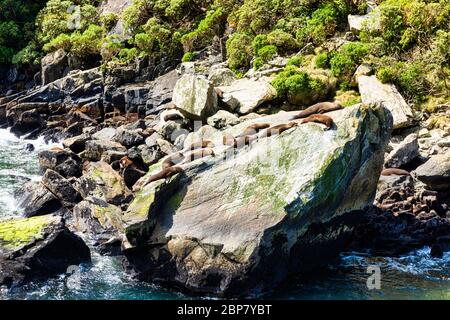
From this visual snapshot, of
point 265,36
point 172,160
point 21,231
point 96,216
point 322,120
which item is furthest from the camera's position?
point 265,36

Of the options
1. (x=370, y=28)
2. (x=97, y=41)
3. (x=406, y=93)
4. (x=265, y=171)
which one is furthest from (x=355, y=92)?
(x=97, y=41)

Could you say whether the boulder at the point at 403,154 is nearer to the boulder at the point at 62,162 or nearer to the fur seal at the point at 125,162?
the fur seal at the point at 125,162

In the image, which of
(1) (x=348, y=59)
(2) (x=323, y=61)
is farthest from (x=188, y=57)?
(1) (x=348, y=59)

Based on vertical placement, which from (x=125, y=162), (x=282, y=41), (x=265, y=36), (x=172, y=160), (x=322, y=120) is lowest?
(x=125, y=162)

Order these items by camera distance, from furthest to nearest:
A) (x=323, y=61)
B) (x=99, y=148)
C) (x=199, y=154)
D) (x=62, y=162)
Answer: (x=323, y=61) → (x=99, y=148) → (x=62, y=162) → (x=199, y=154)

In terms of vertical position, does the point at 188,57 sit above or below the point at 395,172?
above

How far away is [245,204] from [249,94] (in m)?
13.3

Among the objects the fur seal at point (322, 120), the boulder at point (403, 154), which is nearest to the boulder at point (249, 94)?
the boulder at point (403, 154)

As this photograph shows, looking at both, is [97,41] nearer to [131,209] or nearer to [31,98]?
[31,98]

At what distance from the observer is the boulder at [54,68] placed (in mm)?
47000

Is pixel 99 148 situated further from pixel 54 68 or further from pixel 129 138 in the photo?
pixel 54 68

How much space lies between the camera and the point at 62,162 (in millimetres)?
29688

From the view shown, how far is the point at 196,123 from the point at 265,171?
10877 millimetres

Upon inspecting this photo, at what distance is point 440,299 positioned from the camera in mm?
18250
